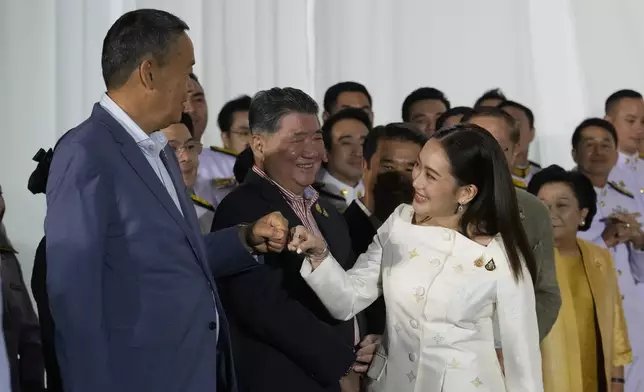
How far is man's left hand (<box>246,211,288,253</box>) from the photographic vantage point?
2115 millimetres

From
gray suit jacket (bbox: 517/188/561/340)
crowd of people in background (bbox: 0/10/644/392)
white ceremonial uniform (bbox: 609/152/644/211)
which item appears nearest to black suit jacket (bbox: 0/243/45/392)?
crowd of people in background (bbox: 0/10/644/392)

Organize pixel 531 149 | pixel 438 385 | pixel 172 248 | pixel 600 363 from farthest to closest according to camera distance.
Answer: pixel 531 149 → pixel 600 363 → pixel 438 385 → pixel 172 248

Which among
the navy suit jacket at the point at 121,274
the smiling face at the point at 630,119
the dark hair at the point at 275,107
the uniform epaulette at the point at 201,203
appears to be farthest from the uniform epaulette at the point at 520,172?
the navy suit jacket at the point at 121,274

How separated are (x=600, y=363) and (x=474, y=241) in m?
1.19

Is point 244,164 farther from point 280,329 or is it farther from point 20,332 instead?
point 20,332

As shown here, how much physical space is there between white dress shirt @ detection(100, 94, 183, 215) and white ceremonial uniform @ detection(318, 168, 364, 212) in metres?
1.43

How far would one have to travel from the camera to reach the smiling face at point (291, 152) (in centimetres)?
248

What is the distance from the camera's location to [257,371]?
228cm

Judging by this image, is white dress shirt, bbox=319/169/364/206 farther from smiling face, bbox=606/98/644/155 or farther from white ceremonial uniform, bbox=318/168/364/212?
smiling face, bbox=606/98/644/155

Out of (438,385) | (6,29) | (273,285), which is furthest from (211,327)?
(6,29)

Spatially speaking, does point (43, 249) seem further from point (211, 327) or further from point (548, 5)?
point (548, 5)

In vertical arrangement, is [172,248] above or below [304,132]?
below

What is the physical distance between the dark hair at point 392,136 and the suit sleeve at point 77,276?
127 cm

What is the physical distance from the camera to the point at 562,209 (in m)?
3.32
